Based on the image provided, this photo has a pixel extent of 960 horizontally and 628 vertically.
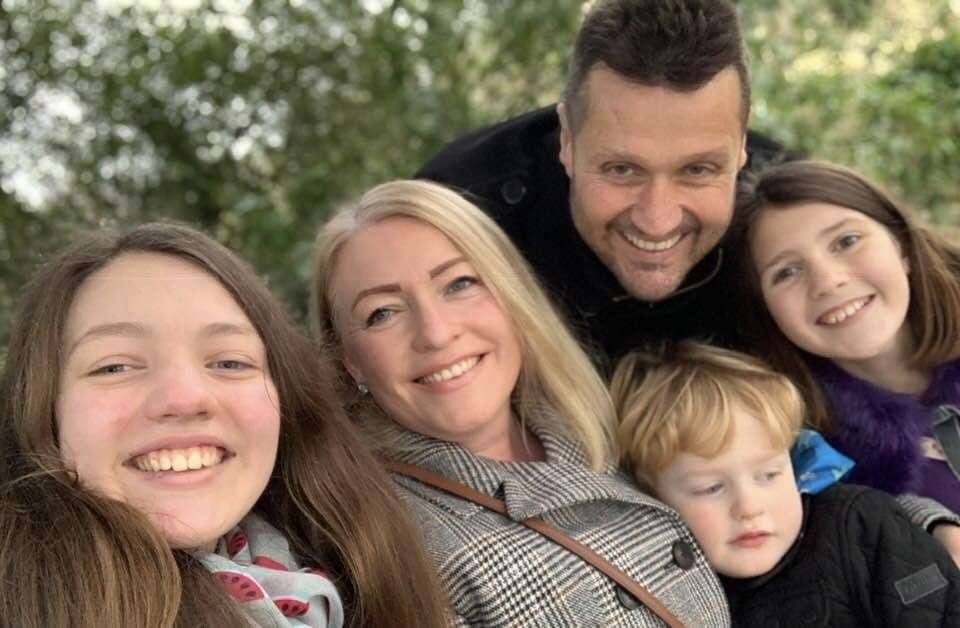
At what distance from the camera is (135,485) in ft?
5.84

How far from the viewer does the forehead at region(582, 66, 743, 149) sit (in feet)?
9.22

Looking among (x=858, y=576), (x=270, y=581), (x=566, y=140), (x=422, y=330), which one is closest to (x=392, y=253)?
(x=422, y=330)

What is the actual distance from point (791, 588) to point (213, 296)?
1457mm

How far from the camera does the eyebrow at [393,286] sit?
2.40m

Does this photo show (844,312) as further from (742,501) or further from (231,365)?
(231,365)

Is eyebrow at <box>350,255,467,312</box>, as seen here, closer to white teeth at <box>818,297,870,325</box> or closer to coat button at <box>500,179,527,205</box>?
coat button at <box>500,179,527,205</box>

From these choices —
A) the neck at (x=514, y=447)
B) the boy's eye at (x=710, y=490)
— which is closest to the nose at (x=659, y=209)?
the neck at (x=514, y=447)

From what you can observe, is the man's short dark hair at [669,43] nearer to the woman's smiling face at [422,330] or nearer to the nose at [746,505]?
the woman's smiling face at [422,330]

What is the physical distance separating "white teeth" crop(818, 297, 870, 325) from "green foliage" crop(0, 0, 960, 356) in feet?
8.81

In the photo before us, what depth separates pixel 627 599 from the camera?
2271mm

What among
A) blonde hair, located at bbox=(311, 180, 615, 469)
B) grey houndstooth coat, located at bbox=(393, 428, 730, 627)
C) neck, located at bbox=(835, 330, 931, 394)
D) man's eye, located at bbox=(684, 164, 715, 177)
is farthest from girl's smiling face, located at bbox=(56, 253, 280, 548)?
neck, located at bbox=(835, 330, 931, 394)

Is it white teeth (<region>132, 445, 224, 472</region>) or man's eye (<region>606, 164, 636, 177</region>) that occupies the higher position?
man's eye (<region>606, 164, 636, 177</region>)

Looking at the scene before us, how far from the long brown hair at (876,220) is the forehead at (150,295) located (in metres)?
1.51

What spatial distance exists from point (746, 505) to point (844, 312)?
0.62m
